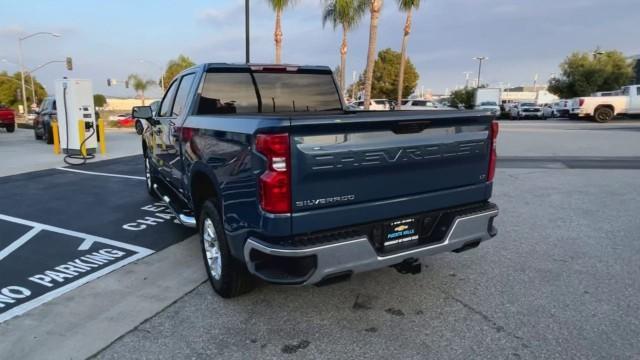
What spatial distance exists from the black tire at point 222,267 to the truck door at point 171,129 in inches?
41.3

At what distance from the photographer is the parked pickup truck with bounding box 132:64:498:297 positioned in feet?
8.52

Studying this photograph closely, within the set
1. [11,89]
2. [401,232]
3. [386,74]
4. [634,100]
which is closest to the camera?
[401,232]

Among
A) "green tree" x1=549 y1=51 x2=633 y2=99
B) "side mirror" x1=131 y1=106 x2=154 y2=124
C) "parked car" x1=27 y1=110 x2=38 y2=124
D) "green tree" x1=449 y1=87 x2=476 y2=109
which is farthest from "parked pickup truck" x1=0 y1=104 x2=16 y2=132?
"green tree" x1=549 y1=51 x2=633 y2=99

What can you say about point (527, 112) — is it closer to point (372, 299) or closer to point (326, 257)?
point (372, 299)

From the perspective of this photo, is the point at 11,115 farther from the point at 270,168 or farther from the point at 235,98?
the point at 270,168

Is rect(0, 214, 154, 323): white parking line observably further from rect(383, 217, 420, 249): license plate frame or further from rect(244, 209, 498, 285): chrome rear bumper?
rect(383, 217, 420, 249): license plate frame

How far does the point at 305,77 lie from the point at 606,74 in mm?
48669

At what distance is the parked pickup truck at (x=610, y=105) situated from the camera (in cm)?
2386

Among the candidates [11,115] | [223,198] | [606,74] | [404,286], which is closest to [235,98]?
[223,198]

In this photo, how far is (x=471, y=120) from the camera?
3.25m

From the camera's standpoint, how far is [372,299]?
3.52 metres

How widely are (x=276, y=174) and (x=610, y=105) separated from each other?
90.5 ft

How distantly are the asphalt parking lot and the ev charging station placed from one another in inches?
255

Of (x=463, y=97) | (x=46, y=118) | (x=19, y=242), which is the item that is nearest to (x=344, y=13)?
(x=46, y=118)
